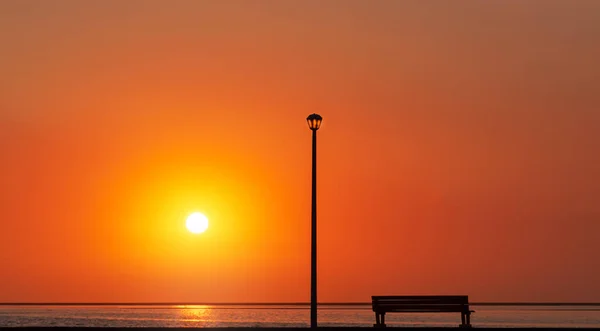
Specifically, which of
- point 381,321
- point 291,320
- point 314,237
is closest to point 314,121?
point 314,237

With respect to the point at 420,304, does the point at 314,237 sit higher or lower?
lower

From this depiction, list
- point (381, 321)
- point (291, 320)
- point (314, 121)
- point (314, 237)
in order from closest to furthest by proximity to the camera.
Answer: point (314, 237), point (314, 121), point (381, 321), point (291, 320)

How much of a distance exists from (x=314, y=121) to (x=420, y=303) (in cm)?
992

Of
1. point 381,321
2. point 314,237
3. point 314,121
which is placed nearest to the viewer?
point 314,237

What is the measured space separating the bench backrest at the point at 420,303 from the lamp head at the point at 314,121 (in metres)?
9.06

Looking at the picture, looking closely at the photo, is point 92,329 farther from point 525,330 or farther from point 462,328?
point 525,330

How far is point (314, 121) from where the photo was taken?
3044 centimetres

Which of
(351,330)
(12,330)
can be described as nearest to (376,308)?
(351,330)

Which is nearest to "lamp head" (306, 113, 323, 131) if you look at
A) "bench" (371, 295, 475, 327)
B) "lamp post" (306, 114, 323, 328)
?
"lamp post" (306, 114, 323, 328)

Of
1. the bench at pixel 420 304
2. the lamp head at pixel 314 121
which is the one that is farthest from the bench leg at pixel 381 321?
the lamp head at pixel 314 121

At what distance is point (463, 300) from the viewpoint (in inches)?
1403

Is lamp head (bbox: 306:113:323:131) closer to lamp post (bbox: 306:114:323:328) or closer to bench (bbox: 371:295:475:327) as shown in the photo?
lamp post (bbox: 306:114:323:328)

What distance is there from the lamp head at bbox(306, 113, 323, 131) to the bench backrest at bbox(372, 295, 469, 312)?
9056 millimetres

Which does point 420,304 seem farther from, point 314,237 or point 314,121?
point 314,121
